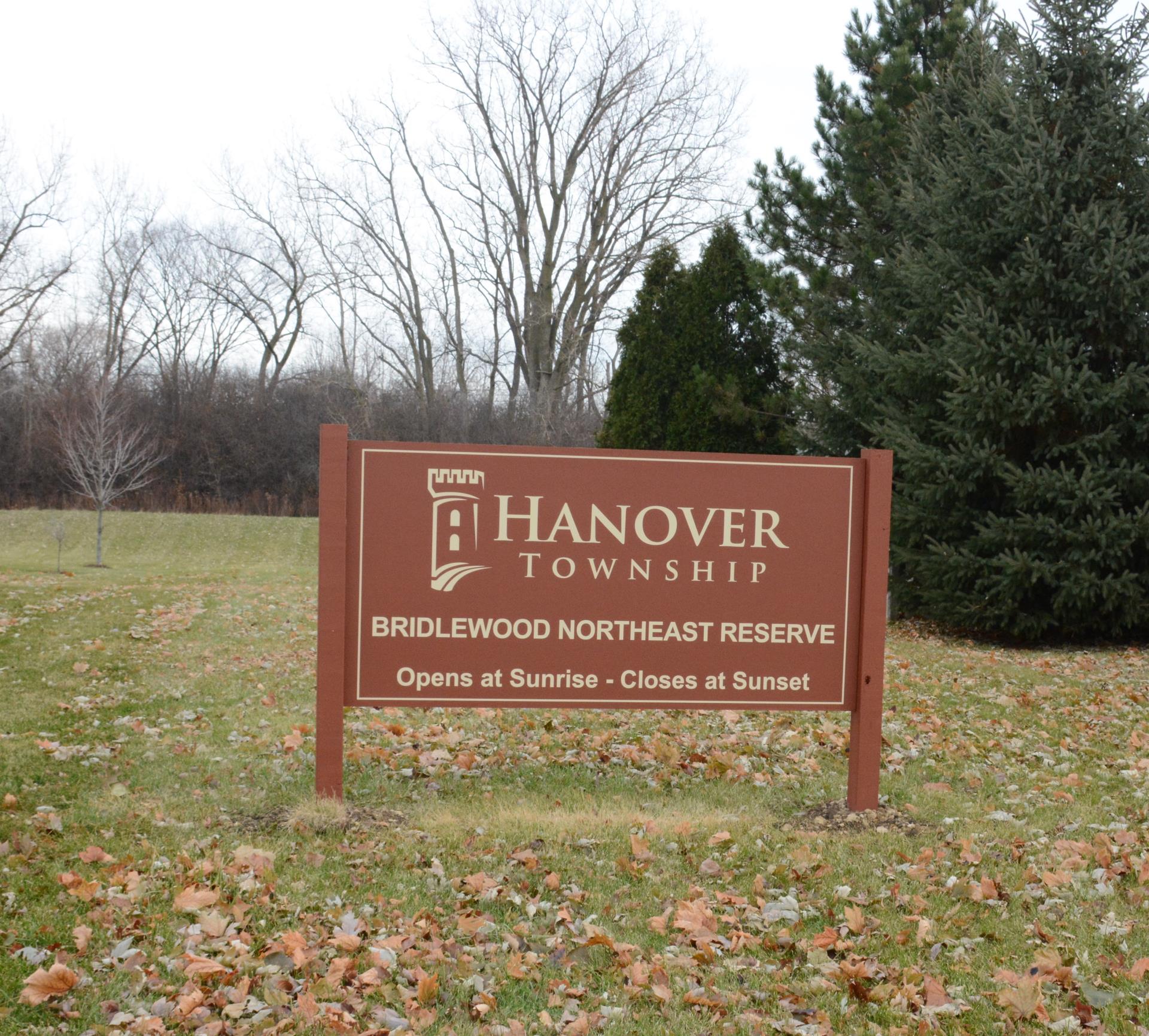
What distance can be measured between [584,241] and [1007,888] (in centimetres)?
3400

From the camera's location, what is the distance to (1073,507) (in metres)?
11.3

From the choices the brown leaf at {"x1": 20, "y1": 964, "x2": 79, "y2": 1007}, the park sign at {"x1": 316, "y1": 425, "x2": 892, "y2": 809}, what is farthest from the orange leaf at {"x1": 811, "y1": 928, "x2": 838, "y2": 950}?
the brown leaf at {"x1": 20, "y1": 964, "x2": 79, "y2": 1007}

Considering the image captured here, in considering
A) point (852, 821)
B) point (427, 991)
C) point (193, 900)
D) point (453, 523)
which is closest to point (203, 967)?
point (193, 900)

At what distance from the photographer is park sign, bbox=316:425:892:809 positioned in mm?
5266

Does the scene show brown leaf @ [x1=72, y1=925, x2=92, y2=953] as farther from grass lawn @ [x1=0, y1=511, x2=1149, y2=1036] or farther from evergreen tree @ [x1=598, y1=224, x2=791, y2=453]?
evergreen tree @ [x1=598, y1=224, x2=791, y2=453]

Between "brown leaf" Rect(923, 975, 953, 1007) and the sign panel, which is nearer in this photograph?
"brown leaf" Rect(923, 975, 953, 1007)

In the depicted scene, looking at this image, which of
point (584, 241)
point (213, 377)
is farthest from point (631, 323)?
point (213, 377)

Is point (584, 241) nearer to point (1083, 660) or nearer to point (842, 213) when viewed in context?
point (842, 213)

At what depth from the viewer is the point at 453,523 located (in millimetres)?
5285

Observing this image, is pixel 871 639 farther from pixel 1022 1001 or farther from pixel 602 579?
pixel 1022 1001

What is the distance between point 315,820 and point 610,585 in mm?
1906

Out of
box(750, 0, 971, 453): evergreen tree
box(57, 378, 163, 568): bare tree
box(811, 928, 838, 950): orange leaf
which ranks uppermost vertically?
box(750, 0, 971, 453): evergreen tree

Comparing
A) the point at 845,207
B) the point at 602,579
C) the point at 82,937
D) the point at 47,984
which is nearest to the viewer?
the point at 47,984

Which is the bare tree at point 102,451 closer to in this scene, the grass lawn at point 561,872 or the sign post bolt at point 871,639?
the grass lawn at point 561,872
